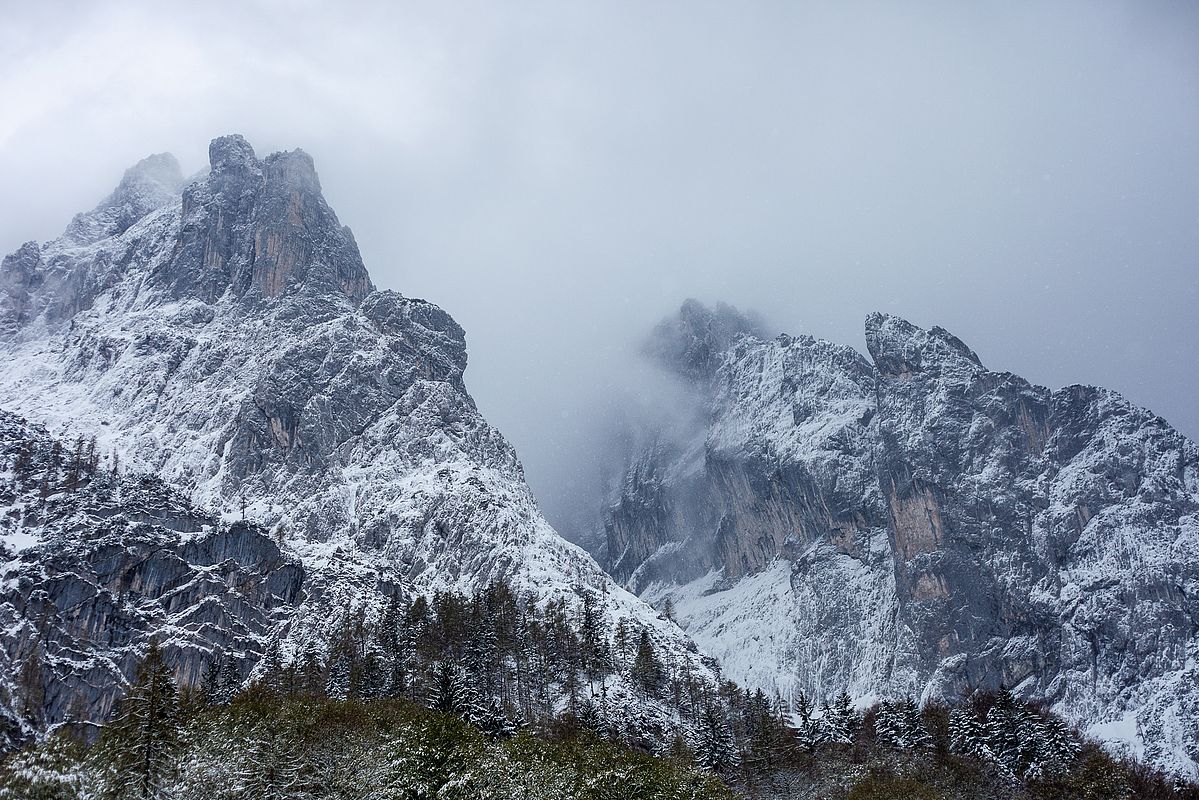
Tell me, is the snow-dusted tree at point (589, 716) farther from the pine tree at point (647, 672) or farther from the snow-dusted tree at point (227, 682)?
the snow-dusted tree at point (227, 682)

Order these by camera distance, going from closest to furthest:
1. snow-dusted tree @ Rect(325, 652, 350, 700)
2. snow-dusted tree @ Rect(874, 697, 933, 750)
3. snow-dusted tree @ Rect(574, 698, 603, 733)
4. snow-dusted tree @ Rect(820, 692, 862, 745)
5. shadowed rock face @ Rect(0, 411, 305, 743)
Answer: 1. snow-dusted tree @ Rect(574, 698, 603, 733)
2. snow-dusted tree @ Rect(325, 652, 350, 700)
3. snow-dusted tree @ Rect(874, 697, 933, 750)
4. shadowed rock face @ Rect(0, 411, 305, 743)
5. snow-dusted tree @ Rect(820, 692, 862, 745)

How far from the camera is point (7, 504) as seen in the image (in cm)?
18100

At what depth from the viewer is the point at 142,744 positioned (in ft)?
201

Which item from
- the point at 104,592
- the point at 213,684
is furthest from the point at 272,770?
the point at 104,592

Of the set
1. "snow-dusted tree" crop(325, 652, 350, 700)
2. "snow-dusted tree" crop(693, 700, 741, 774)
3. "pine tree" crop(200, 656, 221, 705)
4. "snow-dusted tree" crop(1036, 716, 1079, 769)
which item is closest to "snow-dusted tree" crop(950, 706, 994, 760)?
"snow-dusted tree" crop(1036, 716, 1079, 769)

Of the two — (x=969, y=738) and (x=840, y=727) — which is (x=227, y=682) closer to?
(x=840, y=727)

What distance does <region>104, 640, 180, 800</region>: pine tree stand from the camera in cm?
5962

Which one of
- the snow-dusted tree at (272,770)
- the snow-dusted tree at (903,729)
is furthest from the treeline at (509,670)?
the snow-dusted tree at (272,770)

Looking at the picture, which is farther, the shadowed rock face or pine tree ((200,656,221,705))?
the shadowed rock face

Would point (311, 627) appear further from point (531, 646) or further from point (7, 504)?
point (7, 504)

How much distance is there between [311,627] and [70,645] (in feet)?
146

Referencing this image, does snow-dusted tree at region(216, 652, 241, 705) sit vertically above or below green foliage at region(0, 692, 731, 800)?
above

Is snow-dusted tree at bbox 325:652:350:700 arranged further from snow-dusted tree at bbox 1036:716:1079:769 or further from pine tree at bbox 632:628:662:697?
snow-dusted tree at bbox 1036:716:1079:769

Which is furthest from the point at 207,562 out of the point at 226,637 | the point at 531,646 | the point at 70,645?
the point at 531,646
